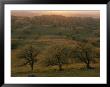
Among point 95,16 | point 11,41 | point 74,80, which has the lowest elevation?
point 74,80

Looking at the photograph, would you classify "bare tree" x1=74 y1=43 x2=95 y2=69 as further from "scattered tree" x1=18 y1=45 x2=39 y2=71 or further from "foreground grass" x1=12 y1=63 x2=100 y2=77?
"scattered tree" x1=18 y1=45 x2=39 y2=71

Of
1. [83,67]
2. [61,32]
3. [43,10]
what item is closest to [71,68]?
[83,67]

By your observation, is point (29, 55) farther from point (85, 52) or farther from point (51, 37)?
point (85, 52)

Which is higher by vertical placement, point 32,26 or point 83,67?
point 32,26

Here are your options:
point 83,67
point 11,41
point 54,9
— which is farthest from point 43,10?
point 83,67

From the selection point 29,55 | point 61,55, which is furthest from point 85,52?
point 29,55

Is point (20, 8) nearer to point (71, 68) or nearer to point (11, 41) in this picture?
point (11, 41)

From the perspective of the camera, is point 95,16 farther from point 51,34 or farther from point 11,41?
point 11,41

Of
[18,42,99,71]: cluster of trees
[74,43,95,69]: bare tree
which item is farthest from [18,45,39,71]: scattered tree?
[74,43,95,69]: bare tree
